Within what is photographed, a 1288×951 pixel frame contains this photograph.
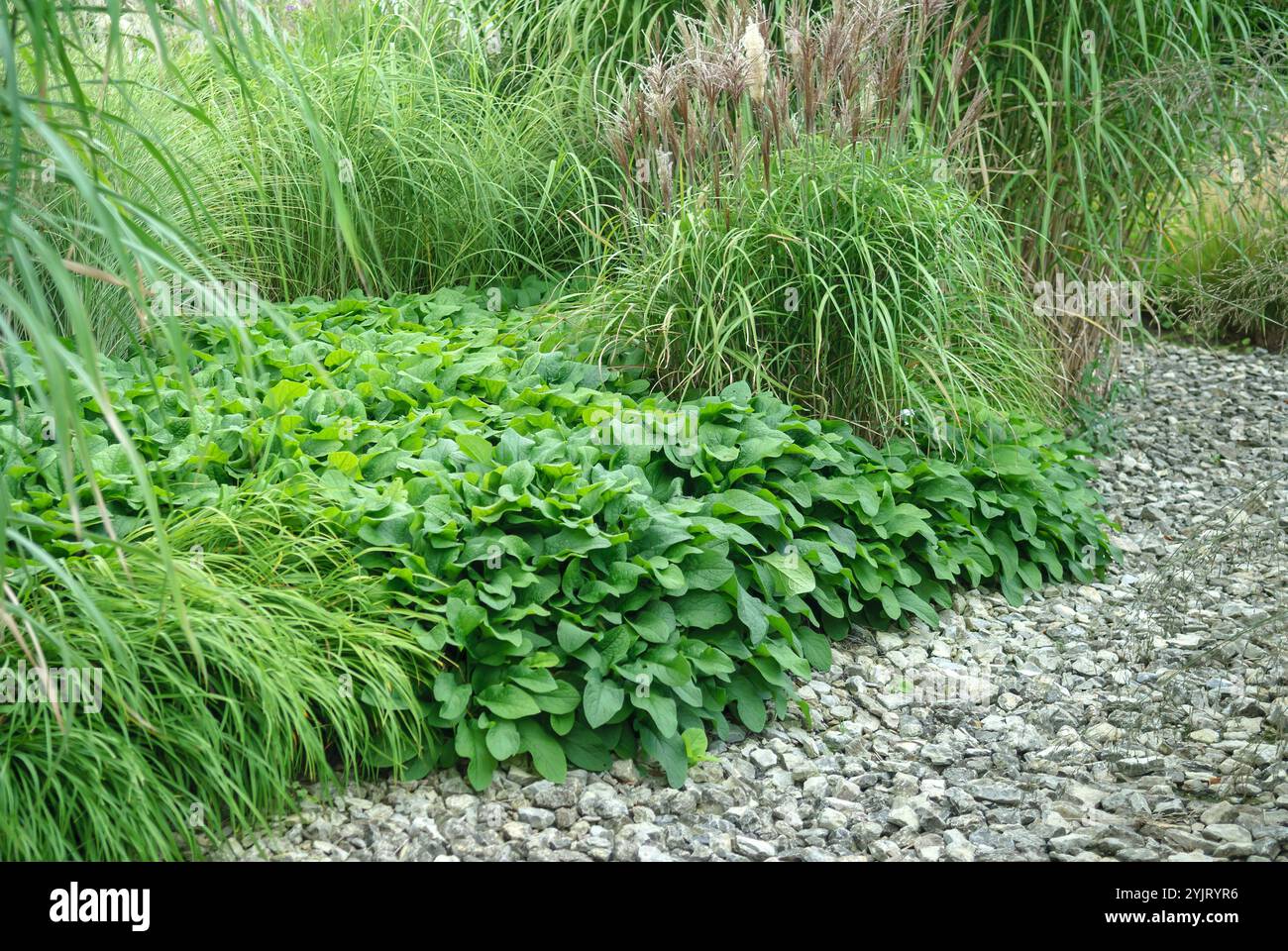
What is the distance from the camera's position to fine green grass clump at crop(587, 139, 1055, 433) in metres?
3.58

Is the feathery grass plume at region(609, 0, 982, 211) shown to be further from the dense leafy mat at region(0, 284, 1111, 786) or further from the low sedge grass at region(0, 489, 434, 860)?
the low sedge grass at region(0, 489, 434, 860)

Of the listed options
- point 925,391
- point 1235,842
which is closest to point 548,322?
point 925,391

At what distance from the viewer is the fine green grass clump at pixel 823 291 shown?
3.58m

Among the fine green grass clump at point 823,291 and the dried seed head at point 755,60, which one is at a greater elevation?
the dried seed head at point 755,60

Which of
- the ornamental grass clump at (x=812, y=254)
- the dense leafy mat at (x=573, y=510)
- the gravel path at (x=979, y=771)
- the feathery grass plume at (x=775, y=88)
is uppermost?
the feathery grass plume at (x=775, y=88)

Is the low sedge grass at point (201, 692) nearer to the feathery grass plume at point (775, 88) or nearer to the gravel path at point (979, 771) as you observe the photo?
the gravel path at point (979, 771)

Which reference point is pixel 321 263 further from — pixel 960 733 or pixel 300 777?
pixel 960 733

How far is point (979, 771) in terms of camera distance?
2779 millimetres

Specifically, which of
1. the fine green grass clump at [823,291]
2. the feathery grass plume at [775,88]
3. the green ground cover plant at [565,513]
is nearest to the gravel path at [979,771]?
the green ground cover plant at [565,513]

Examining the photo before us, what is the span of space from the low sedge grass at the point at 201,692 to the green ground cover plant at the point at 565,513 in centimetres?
4

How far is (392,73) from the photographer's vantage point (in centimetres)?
474

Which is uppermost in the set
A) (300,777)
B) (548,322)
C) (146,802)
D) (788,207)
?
(788,207)

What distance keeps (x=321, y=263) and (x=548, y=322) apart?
118cm
